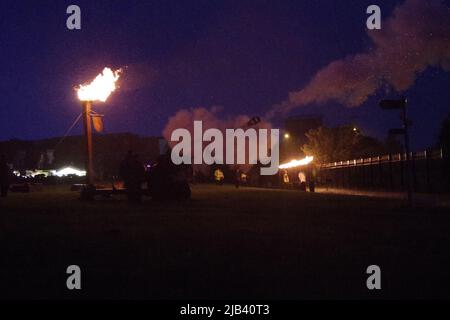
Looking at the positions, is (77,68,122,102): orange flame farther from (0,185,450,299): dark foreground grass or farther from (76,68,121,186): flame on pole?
(0,185,450,299): dark foreground grass

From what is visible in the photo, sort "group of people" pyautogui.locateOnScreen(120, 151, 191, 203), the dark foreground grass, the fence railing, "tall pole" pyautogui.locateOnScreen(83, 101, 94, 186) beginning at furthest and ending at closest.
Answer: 1. the fence railing
2. "tall pole" pyautogui.locateOnScreen(83, 101, 94, 186)
3. "group of people" pyautogui.locateOnScreen(120, 151, 191, 203)
4. the dark foreground grass

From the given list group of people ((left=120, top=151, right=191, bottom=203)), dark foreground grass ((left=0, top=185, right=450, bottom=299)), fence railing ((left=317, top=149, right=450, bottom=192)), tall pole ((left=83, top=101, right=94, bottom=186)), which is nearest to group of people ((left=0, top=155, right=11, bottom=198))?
tall pole ((left=83, top=101, right=94, bottom=186))

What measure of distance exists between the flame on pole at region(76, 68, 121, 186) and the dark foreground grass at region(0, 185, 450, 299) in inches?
429

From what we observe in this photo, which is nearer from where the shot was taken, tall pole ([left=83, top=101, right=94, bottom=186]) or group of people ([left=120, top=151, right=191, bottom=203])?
group of people ([left=120, top=151, right=191, bottom=203])

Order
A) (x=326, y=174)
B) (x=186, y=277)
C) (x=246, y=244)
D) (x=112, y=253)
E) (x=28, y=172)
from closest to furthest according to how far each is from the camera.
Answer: (x=186, y=277)
(x=112, y=253)
(x=246, y=244)
(x=326, y=174)
(x=28, y=172)

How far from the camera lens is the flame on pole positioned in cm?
2395

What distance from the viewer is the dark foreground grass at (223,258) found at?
19.7ft

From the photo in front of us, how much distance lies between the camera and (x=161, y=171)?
23.3 meters

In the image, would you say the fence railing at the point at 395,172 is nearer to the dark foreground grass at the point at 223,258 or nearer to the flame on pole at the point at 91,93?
the dark foreground grass at the point at 223,258

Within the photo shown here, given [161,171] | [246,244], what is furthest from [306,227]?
[161,171]

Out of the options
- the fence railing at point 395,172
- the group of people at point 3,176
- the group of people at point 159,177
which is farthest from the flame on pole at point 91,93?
the fence railing at point 395,172
